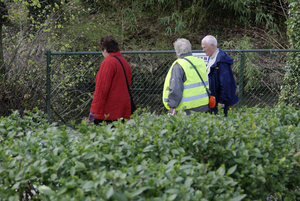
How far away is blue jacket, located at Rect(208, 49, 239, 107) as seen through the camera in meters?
3.91

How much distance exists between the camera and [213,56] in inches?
159

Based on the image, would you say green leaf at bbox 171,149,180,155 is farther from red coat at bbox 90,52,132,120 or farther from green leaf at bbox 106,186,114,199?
red coat at bbox 90,52,132,120

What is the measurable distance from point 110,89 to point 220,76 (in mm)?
1396

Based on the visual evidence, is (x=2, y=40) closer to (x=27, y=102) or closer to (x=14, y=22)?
(x=14, y=22)

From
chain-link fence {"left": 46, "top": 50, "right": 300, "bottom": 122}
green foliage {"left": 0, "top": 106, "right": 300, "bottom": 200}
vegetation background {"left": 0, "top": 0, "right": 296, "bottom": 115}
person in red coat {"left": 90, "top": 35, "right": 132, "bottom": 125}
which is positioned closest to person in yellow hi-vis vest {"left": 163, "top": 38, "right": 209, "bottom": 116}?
person in red coat {"left": 90, "top": 35, "right": 132, "bottom": 125}

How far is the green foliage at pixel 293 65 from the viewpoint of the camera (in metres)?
5.89

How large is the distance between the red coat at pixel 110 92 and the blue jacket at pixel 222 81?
113 centimetres

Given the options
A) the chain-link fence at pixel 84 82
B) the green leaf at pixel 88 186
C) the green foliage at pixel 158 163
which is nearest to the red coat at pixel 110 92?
the chain-link fence at pixel 84 82

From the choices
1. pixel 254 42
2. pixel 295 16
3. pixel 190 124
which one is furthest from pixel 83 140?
pixel 254 42

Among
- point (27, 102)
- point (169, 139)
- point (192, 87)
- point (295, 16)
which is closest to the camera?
point (169, 139)

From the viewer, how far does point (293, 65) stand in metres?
5.97

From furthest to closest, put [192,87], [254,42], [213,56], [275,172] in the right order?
1. [254,42]
2. [213,56]
3. [192,87]
4. [275,172]

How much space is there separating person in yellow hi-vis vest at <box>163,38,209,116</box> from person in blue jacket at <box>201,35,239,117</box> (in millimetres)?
321

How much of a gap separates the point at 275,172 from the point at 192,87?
2.04 meters
